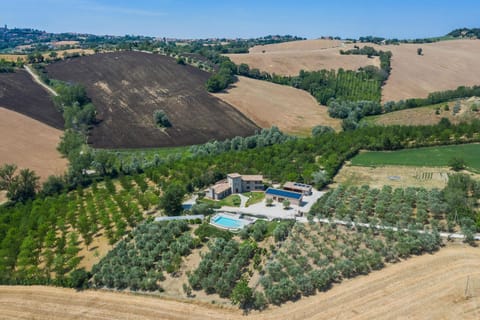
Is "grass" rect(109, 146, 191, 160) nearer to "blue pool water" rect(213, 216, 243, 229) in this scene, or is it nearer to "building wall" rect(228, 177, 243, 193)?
"building wall" rect(228, 177, 243, 193)

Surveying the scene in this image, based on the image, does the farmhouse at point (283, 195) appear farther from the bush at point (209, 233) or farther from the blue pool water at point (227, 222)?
the bush at point (209, 233)

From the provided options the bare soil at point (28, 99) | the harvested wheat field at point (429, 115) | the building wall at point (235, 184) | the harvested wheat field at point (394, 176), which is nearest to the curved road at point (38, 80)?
the bare soil at point (28, 99)

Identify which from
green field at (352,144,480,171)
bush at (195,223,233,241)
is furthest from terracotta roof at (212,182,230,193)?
green field at (352,144,480,171)

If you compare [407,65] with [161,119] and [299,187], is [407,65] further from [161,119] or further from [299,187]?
[299,187]

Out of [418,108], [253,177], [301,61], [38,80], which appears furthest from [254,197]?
[301,61]

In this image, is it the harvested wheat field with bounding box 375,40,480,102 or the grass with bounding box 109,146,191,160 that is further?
the harvested wheat field with bounding box 375,40,480,102

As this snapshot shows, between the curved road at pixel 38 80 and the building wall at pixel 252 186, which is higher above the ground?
the curved road at pixel 38 80
